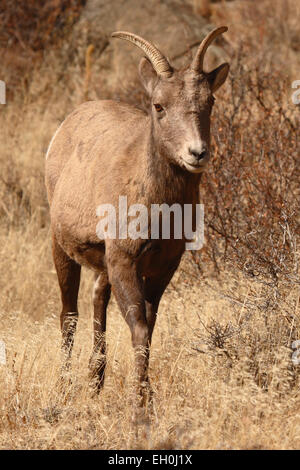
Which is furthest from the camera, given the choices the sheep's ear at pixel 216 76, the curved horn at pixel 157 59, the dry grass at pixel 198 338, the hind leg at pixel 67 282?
the hind leg at pixel 67 282

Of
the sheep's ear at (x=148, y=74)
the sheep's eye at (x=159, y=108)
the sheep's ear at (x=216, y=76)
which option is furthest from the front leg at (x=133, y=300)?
the sheep's ear at (x=216, y=76)

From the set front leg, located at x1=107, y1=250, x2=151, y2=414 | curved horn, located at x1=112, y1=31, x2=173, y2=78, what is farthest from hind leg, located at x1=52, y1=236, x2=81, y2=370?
curved horn, located at x1=112, y1=31, x2=173, y2=78

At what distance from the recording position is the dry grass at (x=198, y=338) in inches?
174

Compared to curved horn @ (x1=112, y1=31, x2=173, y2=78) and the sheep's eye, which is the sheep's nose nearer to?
the sheep's eye

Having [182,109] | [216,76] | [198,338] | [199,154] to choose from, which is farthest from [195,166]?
[198,338]

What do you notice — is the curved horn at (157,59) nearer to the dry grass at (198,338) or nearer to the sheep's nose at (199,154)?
the sheep's nose at (199,154)

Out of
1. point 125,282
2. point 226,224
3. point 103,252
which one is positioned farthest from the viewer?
point 226,224

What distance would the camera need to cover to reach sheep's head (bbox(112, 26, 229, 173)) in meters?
4.68

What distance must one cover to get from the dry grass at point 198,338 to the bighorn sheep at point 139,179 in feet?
0.94

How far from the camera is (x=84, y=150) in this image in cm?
582

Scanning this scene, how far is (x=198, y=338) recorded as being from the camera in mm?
5609

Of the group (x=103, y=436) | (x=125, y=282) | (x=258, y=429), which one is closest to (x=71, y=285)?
(x=125, y=282)
